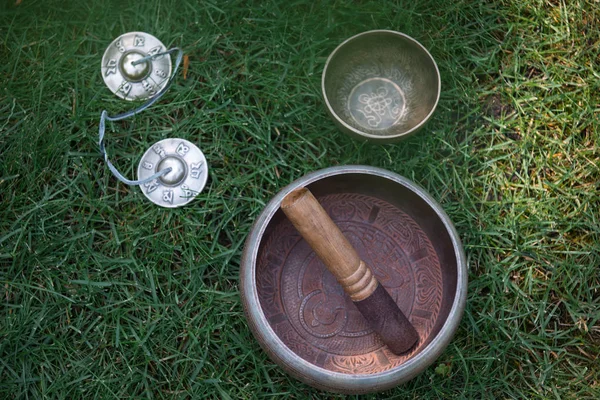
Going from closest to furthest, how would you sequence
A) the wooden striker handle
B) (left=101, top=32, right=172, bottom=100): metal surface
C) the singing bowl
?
the wooden striker handle
the singing bowl
(left=101, top=32, right=172, bottom=100): metal surface

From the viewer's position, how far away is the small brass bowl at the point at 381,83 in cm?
274

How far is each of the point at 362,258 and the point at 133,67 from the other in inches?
50.8

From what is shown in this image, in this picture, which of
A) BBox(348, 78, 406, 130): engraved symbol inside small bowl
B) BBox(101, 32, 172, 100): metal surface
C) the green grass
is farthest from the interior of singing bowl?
BBox(101, 32, 172, 100): metal surface

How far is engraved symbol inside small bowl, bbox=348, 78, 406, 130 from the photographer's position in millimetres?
2838

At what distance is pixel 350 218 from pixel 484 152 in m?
0.72

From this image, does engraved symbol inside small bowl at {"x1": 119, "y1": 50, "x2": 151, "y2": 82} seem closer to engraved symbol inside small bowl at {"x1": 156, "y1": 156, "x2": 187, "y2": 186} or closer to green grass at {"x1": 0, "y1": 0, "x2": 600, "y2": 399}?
green grass at {"x1": 0, "y1": 0, "x2": 600, "y2": 399}

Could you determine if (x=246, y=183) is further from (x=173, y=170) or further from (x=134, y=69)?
(x=134, y=69)

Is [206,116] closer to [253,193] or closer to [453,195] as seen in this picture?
[253,193]

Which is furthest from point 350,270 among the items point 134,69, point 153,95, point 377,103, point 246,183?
point 134,69

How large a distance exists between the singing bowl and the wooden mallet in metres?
0.10

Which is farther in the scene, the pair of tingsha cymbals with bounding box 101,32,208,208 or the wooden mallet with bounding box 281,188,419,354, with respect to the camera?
the pair of tingsha cymbals with bounding box 101,32,208,208

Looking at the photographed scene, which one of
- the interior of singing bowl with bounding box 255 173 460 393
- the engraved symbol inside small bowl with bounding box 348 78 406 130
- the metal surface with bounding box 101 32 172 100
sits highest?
the metal surface with bounding box 101 32 172 100

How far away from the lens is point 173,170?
9.08 feet

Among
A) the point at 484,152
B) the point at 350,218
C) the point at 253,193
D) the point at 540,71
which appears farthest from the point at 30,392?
the point at 540,71
